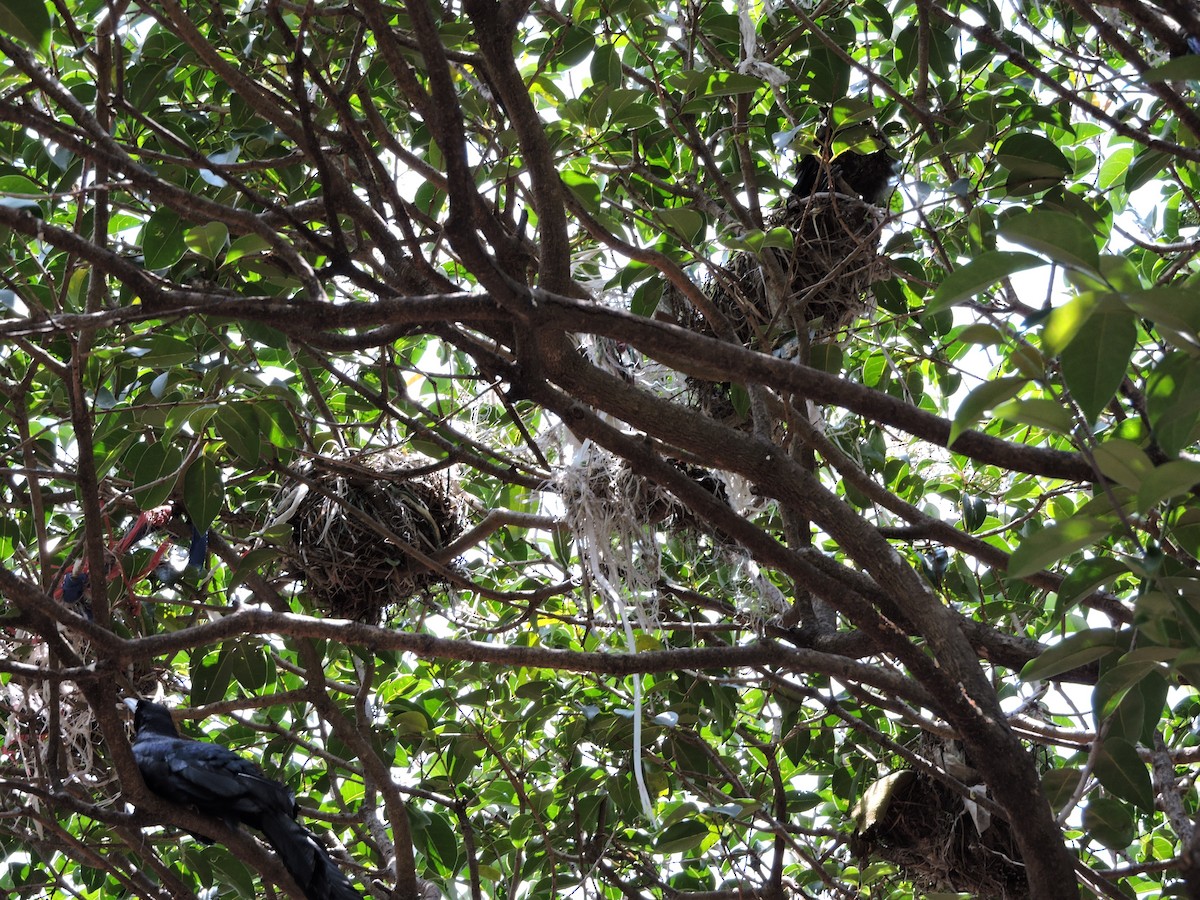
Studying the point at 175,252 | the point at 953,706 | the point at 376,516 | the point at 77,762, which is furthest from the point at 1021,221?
the point at 77,762

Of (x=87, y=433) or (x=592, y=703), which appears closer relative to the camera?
(x=87, y=433)

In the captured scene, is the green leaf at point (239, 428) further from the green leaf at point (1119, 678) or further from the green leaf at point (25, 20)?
the green leaf at point (1119, 678)

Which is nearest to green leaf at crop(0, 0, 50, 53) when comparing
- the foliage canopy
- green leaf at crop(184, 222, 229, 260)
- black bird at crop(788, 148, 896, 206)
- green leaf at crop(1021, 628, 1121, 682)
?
the foliage canopy

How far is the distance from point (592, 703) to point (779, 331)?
1129 mm

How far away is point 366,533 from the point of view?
2406 mm

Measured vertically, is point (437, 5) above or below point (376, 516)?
above

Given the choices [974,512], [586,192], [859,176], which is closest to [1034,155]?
[859,176]

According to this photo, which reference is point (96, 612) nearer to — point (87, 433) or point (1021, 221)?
point (87, 433)

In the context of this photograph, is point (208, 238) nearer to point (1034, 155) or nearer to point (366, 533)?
point (366, 533)

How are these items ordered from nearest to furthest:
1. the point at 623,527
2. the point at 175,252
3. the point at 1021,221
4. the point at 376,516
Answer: the point at 1021,221 → the point at 175,252 → the point at 623,527 → the point at 376,516

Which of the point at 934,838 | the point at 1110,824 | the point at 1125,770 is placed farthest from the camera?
the point at 934,838

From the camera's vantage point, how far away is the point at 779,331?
226 centimetres

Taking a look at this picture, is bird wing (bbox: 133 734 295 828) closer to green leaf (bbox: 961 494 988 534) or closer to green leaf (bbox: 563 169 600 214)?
green leaf (bbox: 563 169 600 214)

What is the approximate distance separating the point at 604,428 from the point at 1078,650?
705 mm
